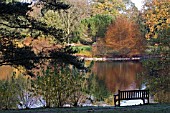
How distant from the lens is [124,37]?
42656 mm

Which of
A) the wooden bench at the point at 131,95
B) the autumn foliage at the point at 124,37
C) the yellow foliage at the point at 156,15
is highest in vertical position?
the yellow foliage at the point at 156,15

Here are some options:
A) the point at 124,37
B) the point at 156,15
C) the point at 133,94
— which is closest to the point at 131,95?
the point at 133,94

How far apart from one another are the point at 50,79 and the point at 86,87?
4.95ft

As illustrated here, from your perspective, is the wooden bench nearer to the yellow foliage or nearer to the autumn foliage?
the yellow foliage

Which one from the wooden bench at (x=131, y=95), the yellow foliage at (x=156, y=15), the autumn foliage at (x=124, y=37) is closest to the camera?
the wooden bench at (x=131, y=95)

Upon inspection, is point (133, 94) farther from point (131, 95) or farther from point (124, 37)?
point (124, 37)

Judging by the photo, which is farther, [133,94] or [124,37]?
[124,37]

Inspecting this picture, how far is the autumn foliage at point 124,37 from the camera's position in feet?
137

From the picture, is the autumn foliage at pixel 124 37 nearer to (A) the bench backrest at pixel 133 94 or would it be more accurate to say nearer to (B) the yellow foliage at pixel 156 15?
(B) the yellow foliage at pixel 156 15

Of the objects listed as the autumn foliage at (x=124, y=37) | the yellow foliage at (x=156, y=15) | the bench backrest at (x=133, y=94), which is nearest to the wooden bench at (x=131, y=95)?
the bench backrest at (x=133, y=94)

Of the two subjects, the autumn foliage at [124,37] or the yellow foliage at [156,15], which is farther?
the autumn foliage at [124,37]

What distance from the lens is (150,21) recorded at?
141 feet

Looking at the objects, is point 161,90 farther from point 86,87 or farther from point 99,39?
point 99,39

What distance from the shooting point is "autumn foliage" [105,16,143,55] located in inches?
1646
